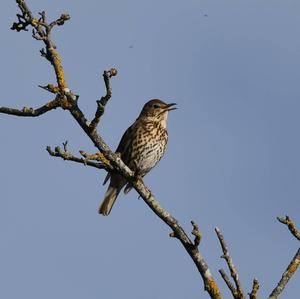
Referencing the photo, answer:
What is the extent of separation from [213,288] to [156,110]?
6022 mm

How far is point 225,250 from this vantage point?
5371 millimetres

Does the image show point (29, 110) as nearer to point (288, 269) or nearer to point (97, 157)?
point (97, 157)

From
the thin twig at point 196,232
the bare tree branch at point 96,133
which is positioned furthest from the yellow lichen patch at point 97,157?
the thin twig at point 196,232

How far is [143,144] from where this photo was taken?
10.6 m

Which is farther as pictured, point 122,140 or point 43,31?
point 122,140

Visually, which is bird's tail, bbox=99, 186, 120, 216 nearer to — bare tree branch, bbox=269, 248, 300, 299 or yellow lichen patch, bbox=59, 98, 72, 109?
yellow lichen patch, bbox=59, 98, 72, 109

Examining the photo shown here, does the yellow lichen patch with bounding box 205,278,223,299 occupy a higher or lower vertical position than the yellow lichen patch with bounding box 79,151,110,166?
lower

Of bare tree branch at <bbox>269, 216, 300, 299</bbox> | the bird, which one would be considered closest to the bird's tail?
the bird

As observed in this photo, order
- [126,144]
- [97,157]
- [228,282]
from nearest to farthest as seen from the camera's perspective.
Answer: [228,282] < [97,157] < [126,144]

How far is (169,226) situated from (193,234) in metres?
0.41

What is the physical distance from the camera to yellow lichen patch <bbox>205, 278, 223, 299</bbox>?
562 centimetres

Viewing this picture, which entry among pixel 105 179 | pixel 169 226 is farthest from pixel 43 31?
pixel 105 179

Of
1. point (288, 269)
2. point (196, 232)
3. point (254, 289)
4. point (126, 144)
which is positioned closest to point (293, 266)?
point (288, 269)

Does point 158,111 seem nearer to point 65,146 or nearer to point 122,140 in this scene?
point 122,140
